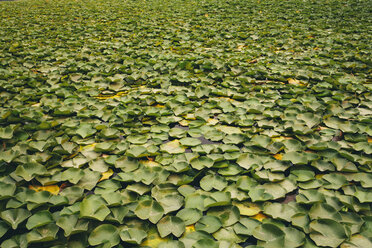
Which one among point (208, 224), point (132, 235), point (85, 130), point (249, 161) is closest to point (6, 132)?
point (85, 130)

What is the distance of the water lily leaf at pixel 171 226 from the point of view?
1.09m

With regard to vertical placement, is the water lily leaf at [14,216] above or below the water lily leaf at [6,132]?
above

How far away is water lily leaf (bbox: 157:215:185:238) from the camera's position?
109 centimetres

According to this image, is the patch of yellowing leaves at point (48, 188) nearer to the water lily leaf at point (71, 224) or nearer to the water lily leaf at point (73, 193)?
the water lily leaf at point (73, 193)

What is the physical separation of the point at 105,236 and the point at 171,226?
276 mm

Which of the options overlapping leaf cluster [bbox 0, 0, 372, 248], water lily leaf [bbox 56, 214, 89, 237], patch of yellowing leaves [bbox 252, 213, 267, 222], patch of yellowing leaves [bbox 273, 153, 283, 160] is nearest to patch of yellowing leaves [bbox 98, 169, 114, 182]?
overlapping leaf cluster [bbox 0, 0, 372, 248]

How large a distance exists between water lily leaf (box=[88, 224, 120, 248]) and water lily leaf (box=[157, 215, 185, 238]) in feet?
0.60

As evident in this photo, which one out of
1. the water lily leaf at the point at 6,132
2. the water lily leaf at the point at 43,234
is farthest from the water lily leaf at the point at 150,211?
the water lily leaf at the point at 6,132

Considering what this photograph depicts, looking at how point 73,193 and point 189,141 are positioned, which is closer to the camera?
point 73,193

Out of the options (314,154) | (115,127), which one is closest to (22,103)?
(115,127)

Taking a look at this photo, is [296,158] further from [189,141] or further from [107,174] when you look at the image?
[107,174]

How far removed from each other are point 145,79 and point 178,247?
1928mm

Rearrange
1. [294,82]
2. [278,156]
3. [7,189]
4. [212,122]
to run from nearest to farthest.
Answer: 1. [7,189]
2. [278,156]
3. [212,122]
4. [294,82]

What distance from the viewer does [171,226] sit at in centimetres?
112
